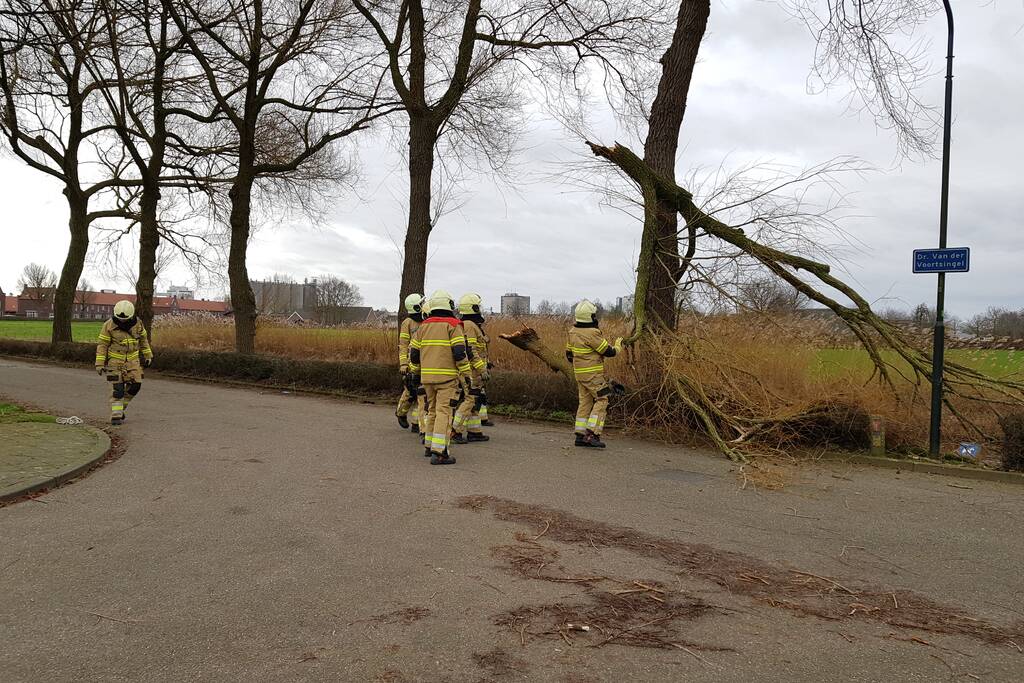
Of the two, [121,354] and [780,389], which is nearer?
[780,389]

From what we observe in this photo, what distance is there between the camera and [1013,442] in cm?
786

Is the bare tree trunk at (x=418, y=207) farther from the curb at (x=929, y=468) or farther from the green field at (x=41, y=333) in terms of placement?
the green field at (x=41, y=333)

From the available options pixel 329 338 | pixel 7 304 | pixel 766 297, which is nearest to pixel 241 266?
pixel 329 338

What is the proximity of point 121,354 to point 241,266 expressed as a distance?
905 cm

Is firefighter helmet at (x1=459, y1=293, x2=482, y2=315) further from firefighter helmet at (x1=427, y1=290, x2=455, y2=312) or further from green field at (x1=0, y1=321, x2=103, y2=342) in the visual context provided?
green field at (x1=0, y1=321, x2=103, y2=342)

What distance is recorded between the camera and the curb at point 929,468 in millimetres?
7719

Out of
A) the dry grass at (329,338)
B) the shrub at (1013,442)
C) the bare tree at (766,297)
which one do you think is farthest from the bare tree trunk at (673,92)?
the shrub at (1013,442)

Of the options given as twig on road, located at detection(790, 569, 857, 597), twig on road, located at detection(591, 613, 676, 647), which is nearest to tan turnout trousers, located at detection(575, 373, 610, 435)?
twig on road, located at detection(790, 569, 857, 597)

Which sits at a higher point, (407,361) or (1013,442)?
Answer: (407,361)

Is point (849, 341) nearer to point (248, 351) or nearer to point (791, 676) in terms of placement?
point (791, 676)

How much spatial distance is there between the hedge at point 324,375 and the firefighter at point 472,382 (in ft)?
7.25

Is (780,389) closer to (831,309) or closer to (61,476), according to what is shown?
(831,309)

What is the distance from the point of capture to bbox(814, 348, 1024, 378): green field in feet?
32.3

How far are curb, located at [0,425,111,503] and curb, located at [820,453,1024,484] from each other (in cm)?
848
